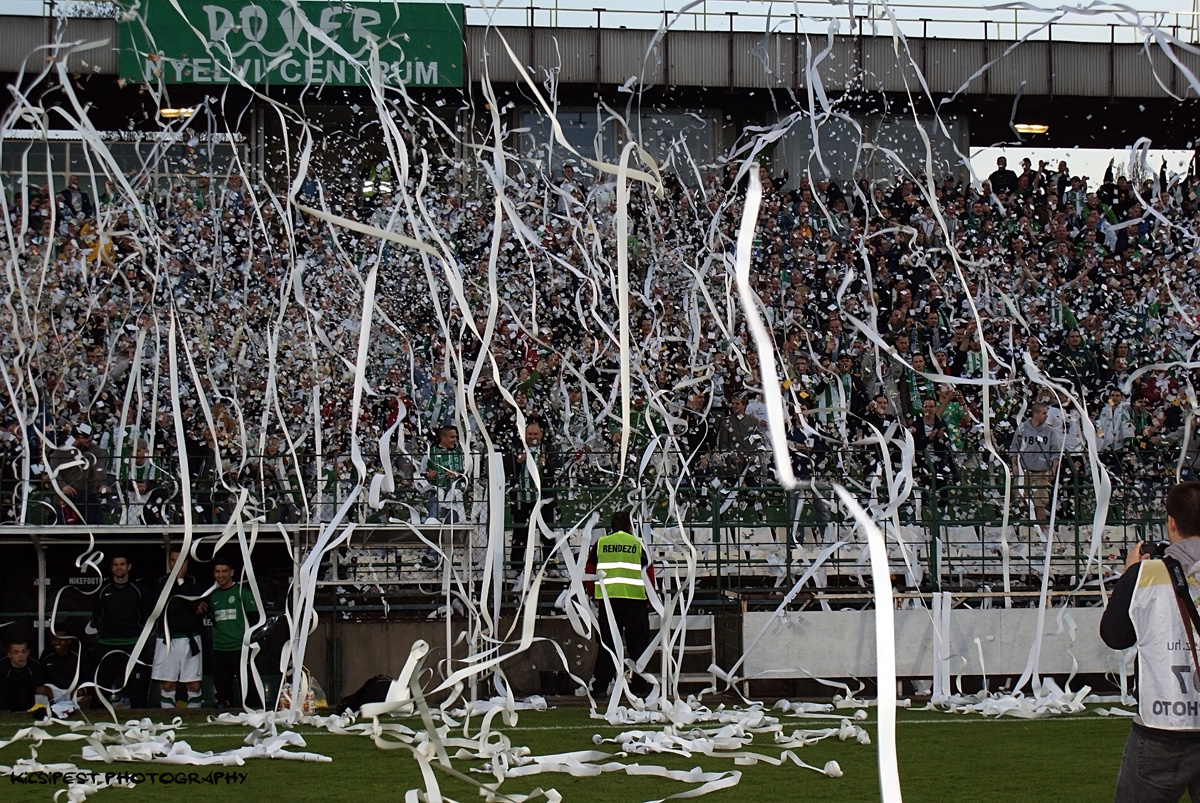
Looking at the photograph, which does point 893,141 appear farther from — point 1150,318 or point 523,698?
point 523,698

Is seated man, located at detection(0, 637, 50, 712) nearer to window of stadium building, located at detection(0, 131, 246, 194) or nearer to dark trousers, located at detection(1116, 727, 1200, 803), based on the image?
window of stadium building, located at detection(0, 131, 246, 194)

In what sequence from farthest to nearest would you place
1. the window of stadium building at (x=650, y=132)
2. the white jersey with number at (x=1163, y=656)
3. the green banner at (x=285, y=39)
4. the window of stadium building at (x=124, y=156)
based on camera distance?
the window of stadium building at (x=650, y=132) → the green banner at (x=285, y=39) → the window of stadium building at (x=124, y=156) → the white jersey with number at (x=1163, y=656)

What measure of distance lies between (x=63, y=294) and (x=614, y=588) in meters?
7.23

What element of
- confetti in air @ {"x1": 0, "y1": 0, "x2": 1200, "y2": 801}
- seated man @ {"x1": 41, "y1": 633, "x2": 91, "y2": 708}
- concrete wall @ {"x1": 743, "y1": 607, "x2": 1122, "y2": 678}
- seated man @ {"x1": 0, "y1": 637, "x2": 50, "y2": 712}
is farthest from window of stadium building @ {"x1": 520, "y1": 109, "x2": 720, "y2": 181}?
seated man @ {"x1": 0, "y1": 637, "x2": 50, "y2": 712}

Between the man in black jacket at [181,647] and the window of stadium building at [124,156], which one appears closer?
the man in black jacket at [181,647]

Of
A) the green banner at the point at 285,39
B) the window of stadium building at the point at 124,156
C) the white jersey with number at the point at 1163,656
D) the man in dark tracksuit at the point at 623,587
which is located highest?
the green banner at the point at 285,39

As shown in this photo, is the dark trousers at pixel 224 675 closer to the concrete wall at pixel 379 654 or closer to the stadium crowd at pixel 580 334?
the concrete wall at pixel 379 654

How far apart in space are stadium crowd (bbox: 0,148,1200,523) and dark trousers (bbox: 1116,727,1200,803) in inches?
275

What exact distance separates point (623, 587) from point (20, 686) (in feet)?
14.3

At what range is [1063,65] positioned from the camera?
21.5 meters

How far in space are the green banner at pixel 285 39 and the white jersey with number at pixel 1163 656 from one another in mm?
15436

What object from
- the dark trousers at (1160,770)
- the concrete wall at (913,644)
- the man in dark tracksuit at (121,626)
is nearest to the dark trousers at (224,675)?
the man in dark tracksuit at (121,626)

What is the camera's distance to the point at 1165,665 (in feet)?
14.6

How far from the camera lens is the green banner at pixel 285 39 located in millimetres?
18875
